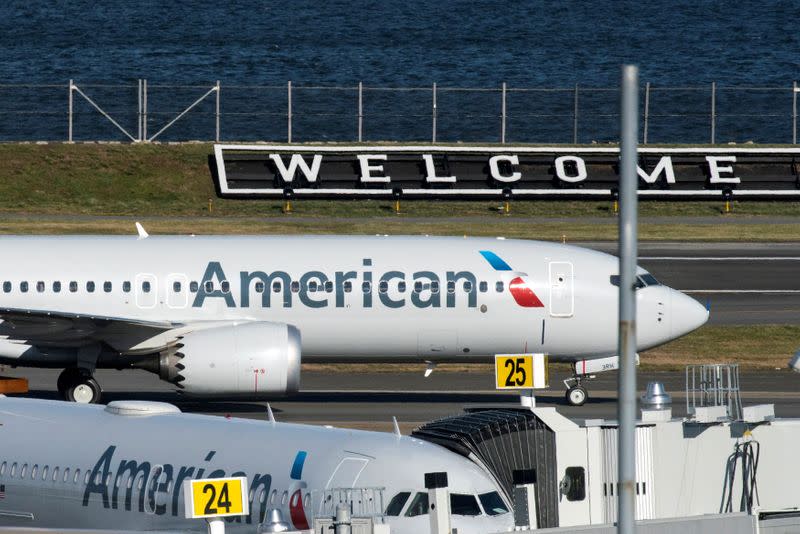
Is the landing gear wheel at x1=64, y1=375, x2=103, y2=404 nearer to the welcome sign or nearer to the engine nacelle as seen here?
the engine nacelle

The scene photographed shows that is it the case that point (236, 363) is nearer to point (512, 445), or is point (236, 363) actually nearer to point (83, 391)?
point (83, 391)

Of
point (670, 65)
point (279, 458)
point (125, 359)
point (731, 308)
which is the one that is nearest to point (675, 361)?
point (731, 308)

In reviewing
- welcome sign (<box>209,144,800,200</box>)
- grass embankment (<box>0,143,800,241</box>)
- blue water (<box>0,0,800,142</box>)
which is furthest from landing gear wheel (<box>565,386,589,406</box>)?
blue water (<box>0,0,800,142</box>)

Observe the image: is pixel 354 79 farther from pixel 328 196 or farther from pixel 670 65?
pixel 328 196

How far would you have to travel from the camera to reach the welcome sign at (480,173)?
74.4 meters

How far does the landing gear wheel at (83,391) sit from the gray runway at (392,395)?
2.07 metres

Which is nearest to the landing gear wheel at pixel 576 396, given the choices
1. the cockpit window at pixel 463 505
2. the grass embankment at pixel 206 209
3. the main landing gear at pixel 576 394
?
the main landing gear at pixel 576 394

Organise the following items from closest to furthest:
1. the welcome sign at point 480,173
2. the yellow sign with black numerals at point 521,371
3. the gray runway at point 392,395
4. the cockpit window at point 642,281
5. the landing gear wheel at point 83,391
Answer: the yellow sign with black numerals at point 521,371, the landing gear wheel at point 83,391, the gray runway at point 392,395, the cockpit window at point 642,281, the welcome sign at point 480,173

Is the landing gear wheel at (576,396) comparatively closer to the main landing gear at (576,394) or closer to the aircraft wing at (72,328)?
the main landing gear at (576,394)

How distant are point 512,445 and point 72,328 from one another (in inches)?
697

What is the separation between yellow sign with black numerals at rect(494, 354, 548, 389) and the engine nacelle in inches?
353

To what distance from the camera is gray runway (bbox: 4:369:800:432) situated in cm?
4009

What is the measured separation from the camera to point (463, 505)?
20969mm

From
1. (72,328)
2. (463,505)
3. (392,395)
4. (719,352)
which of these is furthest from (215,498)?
(719,352)
